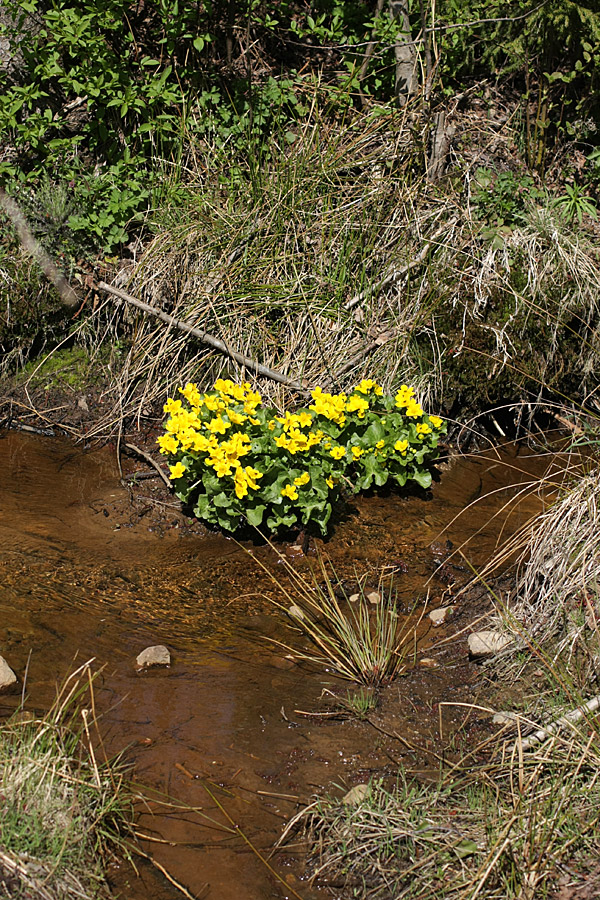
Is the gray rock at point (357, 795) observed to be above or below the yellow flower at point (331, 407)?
below

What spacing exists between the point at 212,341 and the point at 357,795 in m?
2.98

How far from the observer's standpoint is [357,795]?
235 cm

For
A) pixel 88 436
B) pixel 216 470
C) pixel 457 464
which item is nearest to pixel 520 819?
pixel 216 470

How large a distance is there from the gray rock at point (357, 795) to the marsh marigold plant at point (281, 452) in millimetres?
1543

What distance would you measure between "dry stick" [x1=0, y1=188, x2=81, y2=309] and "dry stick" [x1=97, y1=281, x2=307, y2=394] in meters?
0.33

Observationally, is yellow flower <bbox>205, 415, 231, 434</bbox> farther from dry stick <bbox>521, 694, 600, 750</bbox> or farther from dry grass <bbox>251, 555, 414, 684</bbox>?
dry stick <bbox>521, 694, 600, 750</bbox>

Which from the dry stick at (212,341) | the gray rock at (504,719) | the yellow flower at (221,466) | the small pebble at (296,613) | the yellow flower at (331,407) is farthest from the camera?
the dry stick at (212,341)

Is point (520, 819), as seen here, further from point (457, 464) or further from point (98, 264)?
point (98, 264)

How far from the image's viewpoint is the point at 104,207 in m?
5.29

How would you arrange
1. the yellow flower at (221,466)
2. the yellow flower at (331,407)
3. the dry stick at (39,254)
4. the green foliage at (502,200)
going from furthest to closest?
1. the green foliage at (502,200)
2. the dry stick at (39,254)
3. the yellow flower at (331,407)
4. the yellow flower at (221,466)

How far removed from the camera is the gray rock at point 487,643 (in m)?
3.00

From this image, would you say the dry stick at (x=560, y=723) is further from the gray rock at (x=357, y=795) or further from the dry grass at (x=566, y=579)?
the gray rock at (x=357, y=795)

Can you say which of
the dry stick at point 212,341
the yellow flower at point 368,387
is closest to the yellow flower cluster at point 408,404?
the yellow flower at point 368,387

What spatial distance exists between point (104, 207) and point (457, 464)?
2824 mm
